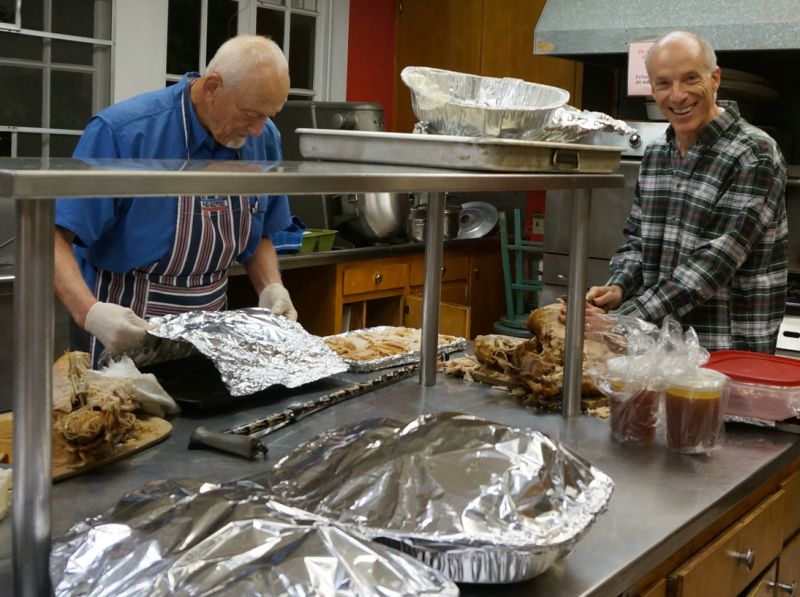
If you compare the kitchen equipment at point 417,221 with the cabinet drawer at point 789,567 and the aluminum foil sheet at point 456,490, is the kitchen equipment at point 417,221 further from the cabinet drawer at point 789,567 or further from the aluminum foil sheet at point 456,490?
the aluminum foil sheet at point 456,490

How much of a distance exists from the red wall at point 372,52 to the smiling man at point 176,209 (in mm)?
2812

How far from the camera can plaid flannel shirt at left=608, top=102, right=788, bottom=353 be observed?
2.54m

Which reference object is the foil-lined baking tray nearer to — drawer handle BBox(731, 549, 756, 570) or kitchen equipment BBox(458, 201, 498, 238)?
drawer handle BBox(731, 549, 756, 570)

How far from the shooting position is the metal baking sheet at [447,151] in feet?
5.29

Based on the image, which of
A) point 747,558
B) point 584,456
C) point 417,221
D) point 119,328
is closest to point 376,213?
point 417,221

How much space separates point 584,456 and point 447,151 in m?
0.61

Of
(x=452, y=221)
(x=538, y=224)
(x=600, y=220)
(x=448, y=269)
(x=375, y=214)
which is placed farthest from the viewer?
(x=538, y=224)

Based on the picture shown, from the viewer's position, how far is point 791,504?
202 centimetres

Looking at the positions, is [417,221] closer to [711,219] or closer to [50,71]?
[50,71]

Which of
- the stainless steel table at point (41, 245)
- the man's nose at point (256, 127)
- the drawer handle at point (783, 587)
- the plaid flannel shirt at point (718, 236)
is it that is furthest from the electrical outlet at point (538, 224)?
the stainless steel table at point (41, 245)

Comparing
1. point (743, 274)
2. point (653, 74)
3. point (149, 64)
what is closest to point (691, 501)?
point (743, 274)

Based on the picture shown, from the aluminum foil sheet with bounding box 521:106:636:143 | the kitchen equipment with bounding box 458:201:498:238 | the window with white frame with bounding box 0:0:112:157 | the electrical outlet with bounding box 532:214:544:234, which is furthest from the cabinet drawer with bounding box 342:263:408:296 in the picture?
the aluminum foil sheet with bounding box 521:106:636:143

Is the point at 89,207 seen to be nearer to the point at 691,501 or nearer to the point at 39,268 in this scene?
the point at 39,268

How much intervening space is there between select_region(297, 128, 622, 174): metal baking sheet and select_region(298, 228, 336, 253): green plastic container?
2428mm
